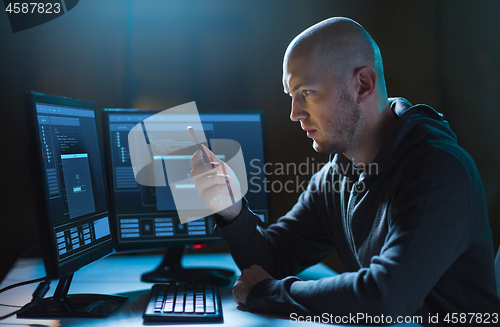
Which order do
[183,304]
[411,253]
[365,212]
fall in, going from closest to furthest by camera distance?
[411,253] → [183,304] → [365,212]

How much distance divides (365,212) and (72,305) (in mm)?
733

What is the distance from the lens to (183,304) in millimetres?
826

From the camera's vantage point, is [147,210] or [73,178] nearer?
[73,178]

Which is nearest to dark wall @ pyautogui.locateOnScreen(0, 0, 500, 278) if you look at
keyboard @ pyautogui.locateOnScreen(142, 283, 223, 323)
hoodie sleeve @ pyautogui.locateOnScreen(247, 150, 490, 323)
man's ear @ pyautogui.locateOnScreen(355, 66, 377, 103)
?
man's ear @ pyautogui.locateOnScreen(355, 66, 377, 103)

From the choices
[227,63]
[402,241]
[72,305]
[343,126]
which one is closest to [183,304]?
[72,305]

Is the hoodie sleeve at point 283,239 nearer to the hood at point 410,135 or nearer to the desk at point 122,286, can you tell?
the desk at point 122,286

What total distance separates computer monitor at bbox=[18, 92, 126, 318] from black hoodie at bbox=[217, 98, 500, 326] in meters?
0.33

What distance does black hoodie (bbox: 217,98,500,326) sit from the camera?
0.67m

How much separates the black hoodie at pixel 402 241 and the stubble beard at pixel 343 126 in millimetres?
88

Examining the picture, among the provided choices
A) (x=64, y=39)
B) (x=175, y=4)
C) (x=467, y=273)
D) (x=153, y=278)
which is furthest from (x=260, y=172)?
(x=64, y=39)

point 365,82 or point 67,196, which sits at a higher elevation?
point 365,82

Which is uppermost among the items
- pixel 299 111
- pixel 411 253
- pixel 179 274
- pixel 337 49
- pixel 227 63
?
pixel 227 63

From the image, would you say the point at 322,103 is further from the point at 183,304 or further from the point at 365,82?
the point at 183,304

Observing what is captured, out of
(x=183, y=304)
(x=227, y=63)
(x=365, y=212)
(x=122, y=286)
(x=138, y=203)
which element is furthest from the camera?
(x=227, y=63)
